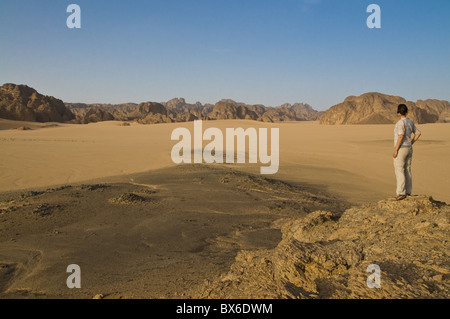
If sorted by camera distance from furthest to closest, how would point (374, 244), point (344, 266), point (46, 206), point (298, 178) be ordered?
point (298, 178) < point (46, 206) < point (374, 244) < point (344, 266)

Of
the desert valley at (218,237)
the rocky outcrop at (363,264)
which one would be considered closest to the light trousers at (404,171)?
the desert valley at (218,237)

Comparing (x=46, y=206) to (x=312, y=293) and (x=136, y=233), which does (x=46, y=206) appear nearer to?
(x=136, y=233)

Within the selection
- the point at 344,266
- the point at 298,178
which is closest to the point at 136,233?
the point at 344,266

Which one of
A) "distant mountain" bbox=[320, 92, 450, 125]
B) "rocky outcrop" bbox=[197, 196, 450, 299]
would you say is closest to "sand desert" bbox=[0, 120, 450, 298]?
"rocky outcrop" bbox=[197, 196, 450, 299]

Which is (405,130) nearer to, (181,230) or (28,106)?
(181,230)

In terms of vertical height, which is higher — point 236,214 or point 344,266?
point 344,266

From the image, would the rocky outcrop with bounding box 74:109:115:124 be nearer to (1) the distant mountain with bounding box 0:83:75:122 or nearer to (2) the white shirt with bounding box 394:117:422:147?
(1) the distant mountain with bounding box 0:83:75:122

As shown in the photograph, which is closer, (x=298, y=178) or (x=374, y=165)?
(x=298, y=178)
